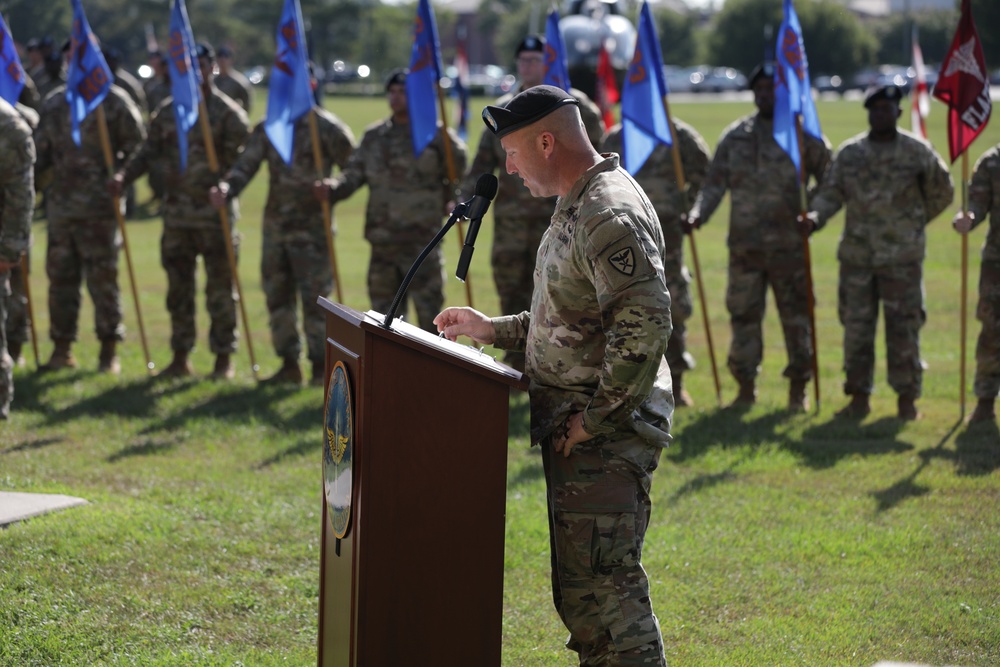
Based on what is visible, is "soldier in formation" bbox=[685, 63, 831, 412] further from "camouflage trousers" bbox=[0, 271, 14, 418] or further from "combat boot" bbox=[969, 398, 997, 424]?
"camouflage trousers" bbox=[0, 271, 14, 418]

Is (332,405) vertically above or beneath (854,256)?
above

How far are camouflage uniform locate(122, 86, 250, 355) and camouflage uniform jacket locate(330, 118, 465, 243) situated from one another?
1161mm

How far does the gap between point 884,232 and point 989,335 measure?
3.23ft

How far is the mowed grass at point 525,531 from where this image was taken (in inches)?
189

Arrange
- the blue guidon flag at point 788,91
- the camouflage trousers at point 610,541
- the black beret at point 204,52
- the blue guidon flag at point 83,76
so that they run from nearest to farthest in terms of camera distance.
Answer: the camouflage trousers at point 610,541
the blue guidon flag at point 788,91
the blue guidon flag at point 83,76
the black beret at point 204,52

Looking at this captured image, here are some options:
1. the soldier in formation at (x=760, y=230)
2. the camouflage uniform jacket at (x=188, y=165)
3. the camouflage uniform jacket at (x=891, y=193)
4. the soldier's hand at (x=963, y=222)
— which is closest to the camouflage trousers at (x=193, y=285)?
the camouflage uniform jacket at (x=188, y=165)

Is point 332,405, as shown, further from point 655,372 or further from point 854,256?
point 854,256

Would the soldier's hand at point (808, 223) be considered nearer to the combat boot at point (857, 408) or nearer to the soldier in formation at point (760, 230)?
A: the soldier in formation at point (760, 230)

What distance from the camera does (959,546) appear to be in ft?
19.4

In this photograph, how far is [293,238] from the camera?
981 cm

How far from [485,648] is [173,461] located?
4.39 metres

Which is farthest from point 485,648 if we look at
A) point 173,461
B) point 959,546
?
point 173,461

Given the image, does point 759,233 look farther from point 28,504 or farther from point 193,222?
point 28,504

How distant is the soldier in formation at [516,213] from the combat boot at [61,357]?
3.64 m
